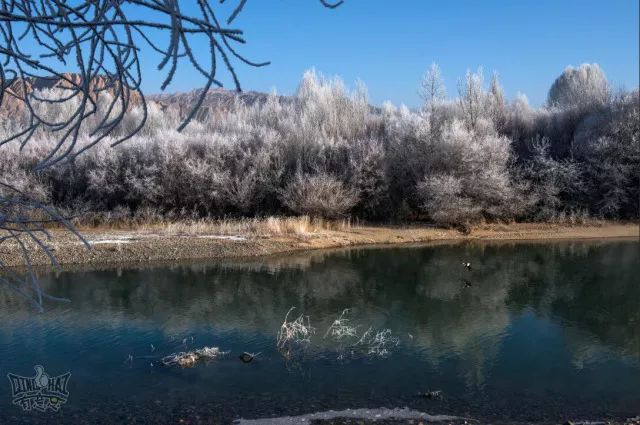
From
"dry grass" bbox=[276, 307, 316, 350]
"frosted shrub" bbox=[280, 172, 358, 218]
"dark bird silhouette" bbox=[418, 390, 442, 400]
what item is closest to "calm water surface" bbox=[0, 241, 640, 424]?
"dark bird silhouette" bbox=[418, 390, 442, 400]

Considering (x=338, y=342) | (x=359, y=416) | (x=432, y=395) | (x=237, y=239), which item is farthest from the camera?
(x=237, y=239)

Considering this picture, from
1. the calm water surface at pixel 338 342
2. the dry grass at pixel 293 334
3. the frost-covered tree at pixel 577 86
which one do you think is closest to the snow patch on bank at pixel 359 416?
the calm water surface at pixel 338 342

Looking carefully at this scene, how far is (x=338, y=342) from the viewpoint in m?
9.34

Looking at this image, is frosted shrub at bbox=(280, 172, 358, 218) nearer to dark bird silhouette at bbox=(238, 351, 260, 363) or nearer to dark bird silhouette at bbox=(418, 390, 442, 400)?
dark bird silhouette at bbox=(238, 351, 260, 363)

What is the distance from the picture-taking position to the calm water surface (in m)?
7.23

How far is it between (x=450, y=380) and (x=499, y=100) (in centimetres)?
2318

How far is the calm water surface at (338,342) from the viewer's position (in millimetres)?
7234

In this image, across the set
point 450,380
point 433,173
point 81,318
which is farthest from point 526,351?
point 433,173

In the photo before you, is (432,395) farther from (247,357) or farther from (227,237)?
(227,237)

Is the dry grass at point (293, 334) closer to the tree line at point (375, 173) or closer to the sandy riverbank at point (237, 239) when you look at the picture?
the sandy riverbank at point (237, 239)

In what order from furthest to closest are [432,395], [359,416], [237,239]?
[237,239] → [432,395] → [359,416]

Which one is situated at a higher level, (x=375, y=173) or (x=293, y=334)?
(x=375, y=173)

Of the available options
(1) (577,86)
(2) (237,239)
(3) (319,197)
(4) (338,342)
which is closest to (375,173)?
(3) (319,197)

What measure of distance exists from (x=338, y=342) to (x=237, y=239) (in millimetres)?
9442
